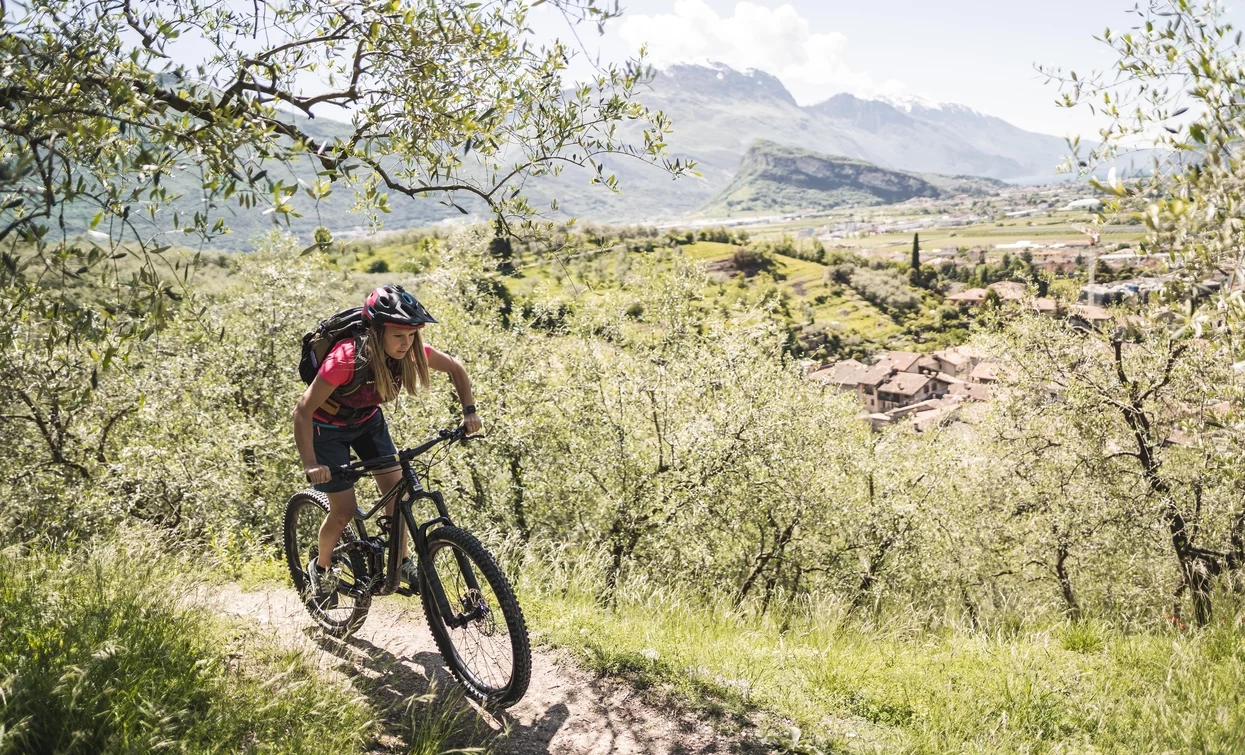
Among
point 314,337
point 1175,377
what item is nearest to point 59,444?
point 314,337

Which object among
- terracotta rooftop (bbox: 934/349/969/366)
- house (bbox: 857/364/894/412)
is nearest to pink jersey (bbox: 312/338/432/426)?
house (bbox: 857/364/894/412)

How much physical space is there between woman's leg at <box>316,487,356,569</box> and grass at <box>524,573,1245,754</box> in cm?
184

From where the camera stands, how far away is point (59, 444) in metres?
13.2

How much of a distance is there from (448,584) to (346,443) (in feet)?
4.59

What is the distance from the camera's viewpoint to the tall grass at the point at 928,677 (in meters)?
4.32

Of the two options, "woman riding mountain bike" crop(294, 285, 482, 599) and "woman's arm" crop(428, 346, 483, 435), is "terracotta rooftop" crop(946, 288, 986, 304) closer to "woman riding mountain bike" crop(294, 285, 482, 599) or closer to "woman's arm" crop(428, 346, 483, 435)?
"woman's arm" crop(428, 346, 483, 435)

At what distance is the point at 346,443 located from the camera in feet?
17.7

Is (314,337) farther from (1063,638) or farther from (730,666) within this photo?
(1063,638)

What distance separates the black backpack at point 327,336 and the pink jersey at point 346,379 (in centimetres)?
6

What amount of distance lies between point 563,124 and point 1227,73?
5131mm

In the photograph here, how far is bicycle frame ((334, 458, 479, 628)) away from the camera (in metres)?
4.91

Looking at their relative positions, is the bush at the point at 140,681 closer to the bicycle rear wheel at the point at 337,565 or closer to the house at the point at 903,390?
the bicycle rear wheel at the point at 337,565

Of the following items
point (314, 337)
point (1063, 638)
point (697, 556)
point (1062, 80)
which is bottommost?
point (697, 556)

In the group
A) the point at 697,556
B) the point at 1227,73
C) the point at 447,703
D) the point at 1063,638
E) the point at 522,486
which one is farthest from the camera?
the point at 522,486
